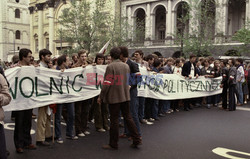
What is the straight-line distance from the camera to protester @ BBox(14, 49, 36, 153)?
17.8 ft

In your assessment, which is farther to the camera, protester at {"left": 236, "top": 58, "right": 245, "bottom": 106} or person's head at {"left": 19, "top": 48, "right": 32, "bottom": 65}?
protester at {"left": 236, "top": 58, "right": 245, "bottom": 106}

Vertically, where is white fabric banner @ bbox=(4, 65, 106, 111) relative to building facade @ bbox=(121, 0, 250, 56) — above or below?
below

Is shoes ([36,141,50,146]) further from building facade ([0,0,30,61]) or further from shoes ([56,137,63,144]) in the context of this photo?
building facade ([0,0,30,61])

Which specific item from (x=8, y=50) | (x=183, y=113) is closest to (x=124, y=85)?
(x=183, y=113)

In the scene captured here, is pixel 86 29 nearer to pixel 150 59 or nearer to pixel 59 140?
pixel 150 59

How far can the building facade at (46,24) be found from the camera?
174 feet

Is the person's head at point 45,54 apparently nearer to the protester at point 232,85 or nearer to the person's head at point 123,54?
the person's head at point 123,54

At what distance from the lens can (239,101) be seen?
41.2 ft

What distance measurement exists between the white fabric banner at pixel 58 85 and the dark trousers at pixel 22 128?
156 mm

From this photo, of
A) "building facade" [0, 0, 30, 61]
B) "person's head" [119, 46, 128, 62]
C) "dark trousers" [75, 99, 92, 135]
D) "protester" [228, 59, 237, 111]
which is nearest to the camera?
"person's head" [119, 46, 128, 62]

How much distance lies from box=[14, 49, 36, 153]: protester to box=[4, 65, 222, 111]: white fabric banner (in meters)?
0.17

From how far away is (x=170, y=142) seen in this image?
20.5 feet

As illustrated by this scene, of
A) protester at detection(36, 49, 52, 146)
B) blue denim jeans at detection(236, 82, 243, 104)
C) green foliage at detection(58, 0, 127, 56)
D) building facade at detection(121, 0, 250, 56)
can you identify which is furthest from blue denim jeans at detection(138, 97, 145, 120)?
building facade at detection(121, 0, 250, 56)

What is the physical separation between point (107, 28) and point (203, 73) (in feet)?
60.4
